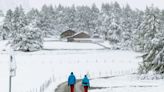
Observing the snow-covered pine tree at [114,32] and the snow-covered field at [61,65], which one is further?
the snow-covered pine tree at [114,32]

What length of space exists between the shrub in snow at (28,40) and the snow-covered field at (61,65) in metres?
3.30

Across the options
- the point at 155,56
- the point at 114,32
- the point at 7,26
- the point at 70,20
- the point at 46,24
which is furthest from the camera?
the point at 70,20

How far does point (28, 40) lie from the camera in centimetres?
8406

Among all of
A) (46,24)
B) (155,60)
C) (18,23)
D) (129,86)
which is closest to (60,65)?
(155,60)

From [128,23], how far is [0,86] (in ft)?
258

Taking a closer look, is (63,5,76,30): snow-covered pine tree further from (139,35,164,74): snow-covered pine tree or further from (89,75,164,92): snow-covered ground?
(89,75,164,92): snow-covered ground

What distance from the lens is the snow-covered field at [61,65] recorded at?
1924 inches

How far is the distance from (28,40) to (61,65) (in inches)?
856

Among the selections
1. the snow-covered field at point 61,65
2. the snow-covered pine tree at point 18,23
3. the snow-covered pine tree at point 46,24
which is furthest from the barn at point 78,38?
the snow-covered pine tree at point 18,23

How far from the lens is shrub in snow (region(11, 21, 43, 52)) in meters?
83.5

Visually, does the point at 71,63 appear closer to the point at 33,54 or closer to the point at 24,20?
the point at 33,54

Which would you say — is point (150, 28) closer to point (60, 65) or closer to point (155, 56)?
point (155, 56)

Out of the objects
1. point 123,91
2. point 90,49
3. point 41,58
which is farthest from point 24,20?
point 123,91

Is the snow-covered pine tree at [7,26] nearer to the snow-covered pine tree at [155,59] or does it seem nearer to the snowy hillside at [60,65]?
the snowy hillside at [60,65]
